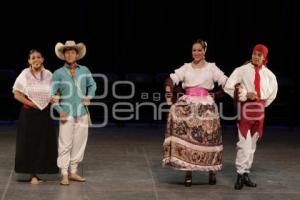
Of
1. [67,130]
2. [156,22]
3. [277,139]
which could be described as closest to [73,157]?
[67,130]

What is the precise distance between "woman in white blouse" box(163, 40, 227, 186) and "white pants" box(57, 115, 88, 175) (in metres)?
0.83

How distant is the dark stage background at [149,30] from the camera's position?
11344 mm

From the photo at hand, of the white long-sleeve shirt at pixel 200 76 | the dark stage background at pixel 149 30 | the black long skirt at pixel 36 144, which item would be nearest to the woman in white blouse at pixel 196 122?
the white long-sleeve shirt at pixel 200 76

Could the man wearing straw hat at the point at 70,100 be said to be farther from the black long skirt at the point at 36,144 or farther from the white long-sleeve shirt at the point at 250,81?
the white long-sleeve shirt at the point at 250,81

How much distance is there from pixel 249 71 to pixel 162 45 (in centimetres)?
502

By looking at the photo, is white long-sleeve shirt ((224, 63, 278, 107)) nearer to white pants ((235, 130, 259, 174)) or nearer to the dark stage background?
white pants ((235, 130, 259, 174))

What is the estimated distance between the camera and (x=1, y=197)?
634cm

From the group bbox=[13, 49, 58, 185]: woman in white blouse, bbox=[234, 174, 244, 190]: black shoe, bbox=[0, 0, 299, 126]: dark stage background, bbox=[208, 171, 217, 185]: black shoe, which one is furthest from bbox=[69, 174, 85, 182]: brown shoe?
bbox=[0, 0, 299, 126]: dark stage background

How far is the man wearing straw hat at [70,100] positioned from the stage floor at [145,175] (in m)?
0.34

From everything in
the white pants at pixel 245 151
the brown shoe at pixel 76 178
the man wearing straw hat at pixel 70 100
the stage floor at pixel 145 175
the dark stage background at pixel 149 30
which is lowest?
the stage floor at pixel 145 175

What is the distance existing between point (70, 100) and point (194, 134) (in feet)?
3.95

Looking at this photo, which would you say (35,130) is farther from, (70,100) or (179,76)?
(179,76)

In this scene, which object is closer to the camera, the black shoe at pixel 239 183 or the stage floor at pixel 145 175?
the stage floor at pixel 145 175

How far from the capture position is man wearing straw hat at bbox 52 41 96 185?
6.73 m
